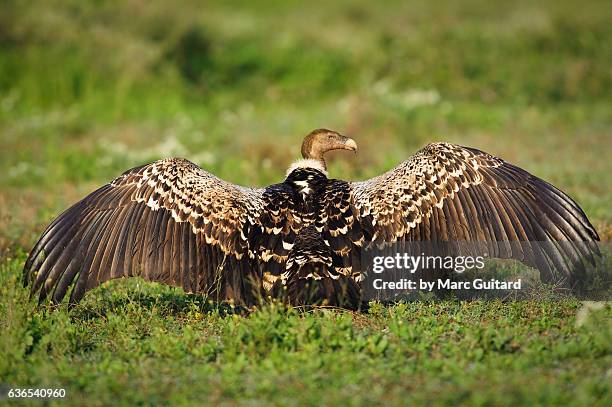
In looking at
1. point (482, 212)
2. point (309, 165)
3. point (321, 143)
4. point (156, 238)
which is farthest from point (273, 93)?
point (482, 212)

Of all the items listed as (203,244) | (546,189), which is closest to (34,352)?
(203,244)

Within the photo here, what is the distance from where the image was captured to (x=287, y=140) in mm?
14219

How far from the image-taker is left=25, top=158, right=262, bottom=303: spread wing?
6.90 meters

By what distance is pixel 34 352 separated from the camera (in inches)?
248

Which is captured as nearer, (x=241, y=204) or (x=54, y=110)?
(x=241, y=204)

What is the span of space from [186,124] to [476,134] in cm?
539

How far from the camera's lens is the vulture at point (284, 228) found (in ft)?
22.5

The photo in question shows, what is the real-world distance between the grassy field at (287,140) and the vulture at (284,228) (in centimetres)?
34

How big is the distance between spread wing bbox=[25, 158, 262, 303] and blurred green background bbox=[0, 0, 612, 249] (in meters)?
3.31

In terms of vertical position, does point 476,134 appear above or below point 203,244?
above

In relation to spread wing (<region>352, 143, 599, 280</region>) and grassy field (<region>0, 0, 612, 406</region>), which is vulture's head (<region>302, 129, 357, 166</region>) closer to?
spread wing (<region>352, 143, 599, 280</region>)

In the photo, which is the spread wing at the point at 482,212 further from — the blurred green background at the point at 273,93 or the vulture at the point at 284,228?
the blurred green background at the point at 273,93

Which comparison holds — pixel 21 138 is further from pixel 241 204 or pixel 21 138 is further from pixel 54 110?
pixel 241 204

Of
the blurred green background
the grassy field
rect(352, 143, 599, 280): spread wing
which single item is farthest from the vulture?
the blurred green background
